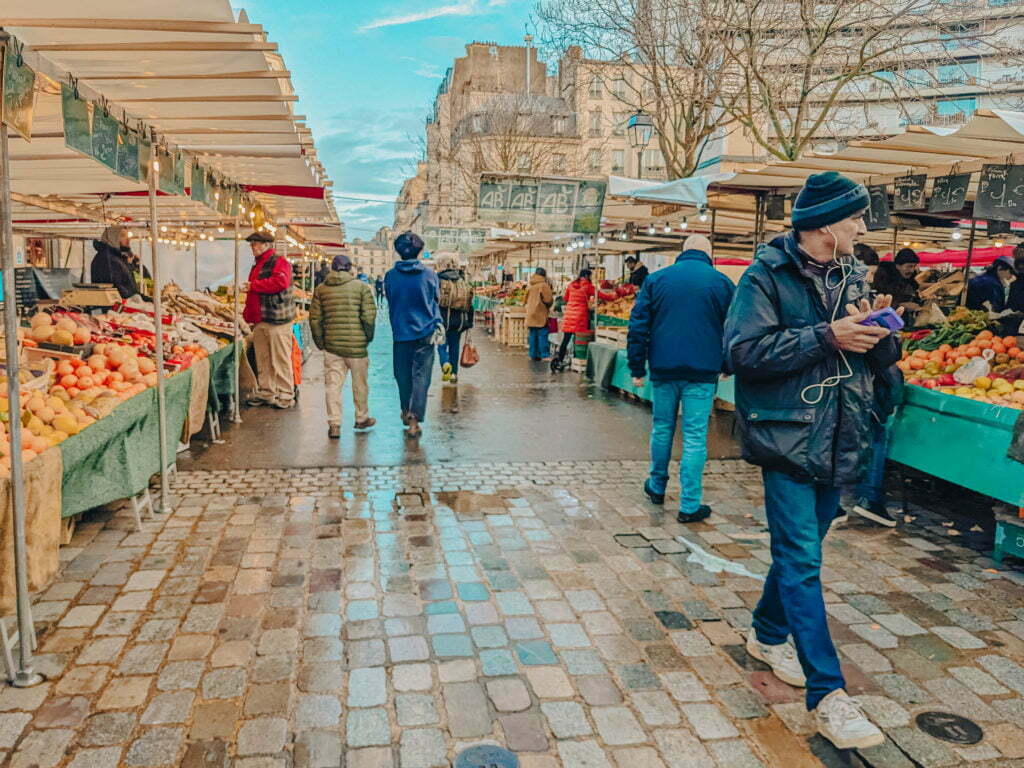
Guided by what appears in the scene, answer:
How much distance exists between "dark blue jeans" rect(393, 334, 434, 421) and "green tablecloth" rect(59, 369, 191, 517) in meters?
2.65

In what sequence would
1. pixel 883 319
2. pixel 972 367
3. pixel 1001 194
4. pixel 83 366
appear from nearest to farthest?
1. pixel 883 319
2. pixel 972 367
3. pixel 83 366
4. pixel 1001 194

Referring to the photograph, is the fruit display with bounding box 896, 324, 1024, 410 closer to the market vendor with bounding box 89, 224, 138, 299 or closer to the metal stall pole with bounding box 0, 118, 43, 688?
the metal stall pole with bounding box 0, 118, 43, 688

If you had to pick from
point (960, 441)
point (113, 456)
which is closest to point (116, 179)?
point (113, 456)

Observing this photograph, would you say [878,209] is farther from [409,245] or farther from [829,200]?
[829,200]

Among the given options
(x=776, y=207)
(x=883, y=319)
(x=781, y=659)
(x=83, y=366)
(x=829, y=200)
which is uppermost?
(x=776, y=207)

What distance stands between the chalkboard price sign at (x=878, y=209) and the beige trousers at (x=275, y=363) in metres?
6.50

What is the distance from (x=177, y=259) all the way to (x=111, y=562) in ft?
55.3

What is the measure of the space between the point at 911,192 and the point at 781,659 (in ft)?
17.0

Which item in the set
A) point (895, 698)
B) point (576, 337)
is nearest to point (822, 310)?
point (895, 698)

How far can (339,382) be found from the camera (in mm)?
8070

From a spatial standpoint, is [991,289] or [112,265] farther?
[112,265]

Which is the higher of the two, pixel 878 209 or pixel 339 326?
pixel 878 209

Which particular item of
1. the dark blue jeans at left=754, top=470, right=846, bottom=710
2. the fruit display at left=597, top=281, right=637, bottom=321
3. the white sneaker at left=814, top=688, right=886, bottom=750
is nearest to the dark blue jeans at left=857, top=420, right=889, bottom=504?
the dark blue jeans at left=754, top=470, right=846, bottom=710

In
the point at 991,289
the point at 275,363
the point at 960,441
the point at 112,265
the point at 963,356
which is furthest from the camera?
the point at 112,265
